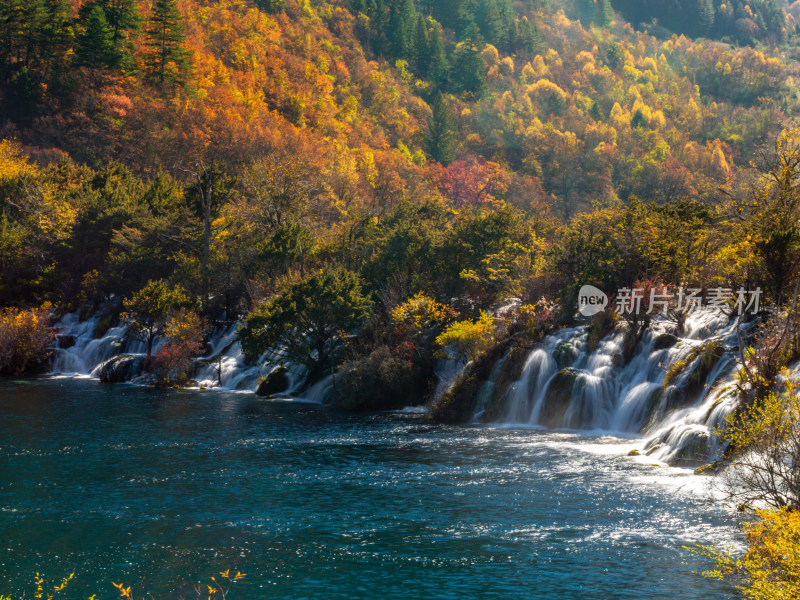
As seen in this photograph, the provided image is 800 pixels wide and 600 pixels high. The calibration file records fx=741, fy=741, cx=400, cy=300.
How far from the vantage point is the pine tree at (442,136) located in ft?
513

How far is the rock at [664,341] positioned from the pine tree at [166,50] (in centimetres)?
9508

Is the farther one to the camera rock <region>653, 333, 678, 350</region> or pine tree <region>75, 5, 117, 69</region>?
pine tree <region>75, 5, 117, 69</region>

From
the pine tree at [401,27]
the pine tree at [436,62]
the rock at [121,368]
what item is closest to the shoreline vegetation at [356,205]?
the pine tree at [436,62]

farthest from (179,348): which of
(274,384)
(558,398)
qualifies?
(558,398)

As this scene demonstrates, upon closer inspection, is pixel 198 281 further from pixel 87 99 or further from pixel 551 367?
pixel 87 99

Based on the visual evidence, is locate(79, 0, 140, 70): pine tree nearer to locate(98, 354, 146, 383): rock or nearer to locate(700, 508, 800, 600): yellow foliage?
locate(98, 354, 146, 383): rock

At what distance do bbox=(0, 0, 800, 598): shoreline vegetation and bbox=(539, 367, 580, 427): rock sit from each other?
3.78 metres

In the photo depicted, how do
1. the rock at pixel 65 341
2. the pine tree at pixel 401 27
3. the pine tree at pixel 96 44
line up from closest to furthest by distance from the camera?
1. the rock at pixel 65 341
2. the pine tree at pixel 96 44
3. the pine tree at pixel 401 27

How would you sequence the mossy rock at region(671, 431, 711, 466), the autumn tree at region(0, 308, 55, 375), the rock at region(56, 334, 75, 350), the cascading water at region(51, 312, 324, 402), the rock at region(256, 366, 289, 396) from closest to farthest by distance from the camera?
the mossy rock at region(671, 431, 711, 466), the rock at region(256, 366, 289, 396), the cascading water at region(51, 312, 324, 402), the autumn tree at region(0, 308, 55, 375), the rock at region(56, 334, 75, 350)

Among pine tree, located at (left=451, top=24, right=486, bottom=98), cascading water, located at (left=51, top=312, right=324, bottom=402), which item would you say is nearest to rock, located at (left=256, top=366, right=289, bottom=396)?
cascading water, located at (left=51, top=312, right=324, bottom=402)

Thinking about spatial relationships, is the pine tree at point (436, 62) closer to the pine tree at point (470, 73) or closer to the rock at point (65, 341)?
the pine tree at point (470, 73)

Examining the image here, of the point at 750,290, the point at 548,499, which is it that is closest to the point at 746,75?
the point at 750,290

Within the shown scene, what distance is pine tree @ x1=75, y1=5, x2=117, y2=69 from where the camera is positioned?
106m

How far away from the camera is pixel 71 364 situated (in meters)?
66.7
